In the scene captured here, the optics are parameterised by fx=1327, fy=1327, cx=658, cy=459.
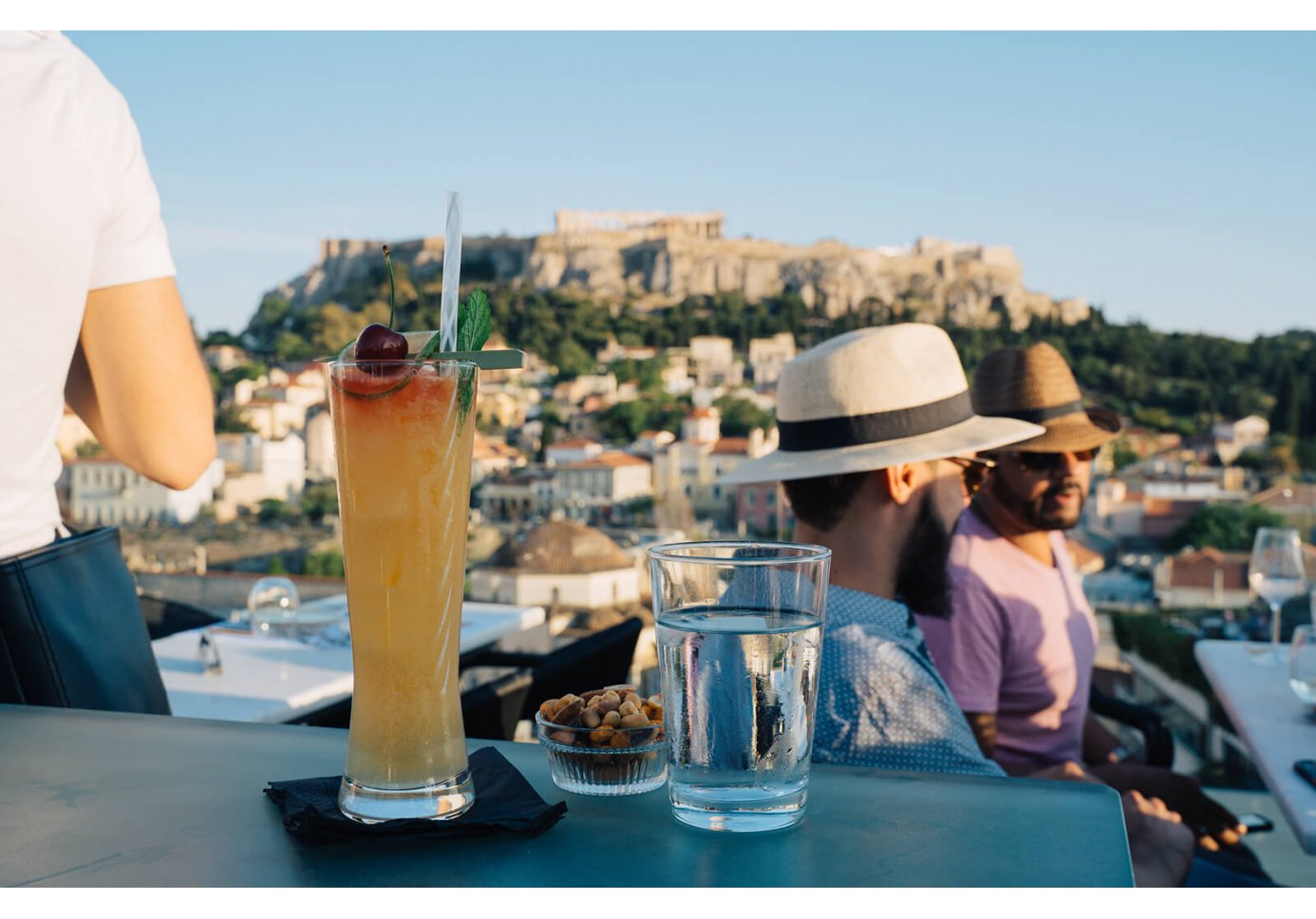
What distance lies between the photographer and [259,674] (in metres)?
1.65

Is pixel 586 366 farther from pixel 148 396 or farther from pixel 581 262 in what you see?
pixel 148 396

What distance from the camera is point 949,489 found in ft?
4.18

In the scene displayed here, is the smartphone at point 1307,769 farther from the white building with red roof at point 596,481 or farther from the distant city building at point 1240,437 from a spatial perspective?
the white building with red roof at point 596,481

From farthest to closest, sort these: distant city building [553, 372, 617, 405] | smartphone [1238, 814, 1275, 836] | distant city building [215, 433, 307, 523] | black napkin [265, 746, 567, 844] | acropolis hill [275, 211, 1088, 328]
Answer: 1. acropolis hill [275, 211, 1088, 328]
2. distant city building [553, 372, 617, 405]
3. distant city building [215, 433, 307, 523]
4. smartphone [1238, 814, 1275, 836]
5. black napkin [265, 746, 567, 844]

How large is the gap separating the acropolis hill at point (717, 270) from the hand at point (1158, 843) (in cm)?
5262

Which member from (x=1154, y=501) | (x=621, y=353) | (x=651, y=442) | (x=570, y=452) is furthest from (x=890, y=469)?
(x=621, y=353)

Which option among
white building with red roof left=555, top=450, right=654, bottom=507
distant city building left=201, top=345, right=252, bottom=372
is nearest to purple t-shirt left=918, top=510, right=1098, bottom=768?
white building with red roof left=555, top=450, right=654, bottom=507

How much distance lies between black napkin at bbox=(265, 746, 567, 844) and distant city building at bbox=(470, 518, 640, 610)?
2689 cm

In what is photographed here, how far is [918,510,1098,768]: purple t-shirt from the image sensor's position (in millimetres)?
1520

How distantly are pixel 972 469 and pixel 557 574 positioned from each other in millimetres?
28355

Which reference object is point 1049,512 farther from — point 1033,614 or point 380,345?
point 380,345

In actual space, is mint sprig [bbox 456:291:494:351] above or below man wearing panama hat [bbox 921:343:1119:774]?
above

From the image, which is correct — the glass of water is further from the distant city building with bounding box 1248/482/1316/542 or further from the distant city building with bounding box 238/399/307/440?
the distant city building with bounding box 238/399/307/440

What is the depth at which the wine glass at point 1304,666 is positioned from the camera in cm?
154
